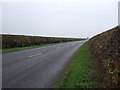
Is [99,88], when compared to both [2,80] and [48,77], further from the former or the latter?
[2,80]

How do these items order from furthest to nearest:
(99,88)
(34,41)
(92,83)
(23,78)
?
(34,41) < (23,78) < (92,83) < (99,88)

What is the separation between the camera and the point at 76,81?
20.3 feet

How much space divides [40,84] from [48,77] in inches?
40.5

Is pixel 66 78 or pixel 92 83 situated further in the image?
pixel 66 78

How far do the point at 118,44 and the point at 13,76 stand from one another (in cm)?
575

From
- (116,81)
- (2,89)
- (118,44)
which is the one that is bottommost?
(2,89)

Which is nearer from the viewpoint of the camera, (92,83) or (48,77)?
(92,83)

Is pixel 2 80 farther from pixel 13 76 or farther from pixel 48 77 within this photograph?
pixel 48 77

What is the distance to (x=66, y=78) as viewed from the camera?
653cm

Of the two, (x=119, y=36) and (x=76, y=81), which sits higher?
(x=119, y=36)

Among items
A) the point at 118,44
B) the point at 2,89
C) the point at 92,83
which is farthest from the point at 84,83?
the point at 2,89

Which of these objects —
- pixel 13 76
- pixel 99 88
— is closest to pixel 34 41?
pixel 13 76

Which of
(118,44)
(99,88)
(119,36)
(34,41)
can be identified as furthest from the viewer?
(34,41)

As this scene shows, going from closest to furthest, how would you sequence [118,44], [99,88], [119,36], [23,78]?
[99,88] < [23,78] < [118,44] < [119,36]
